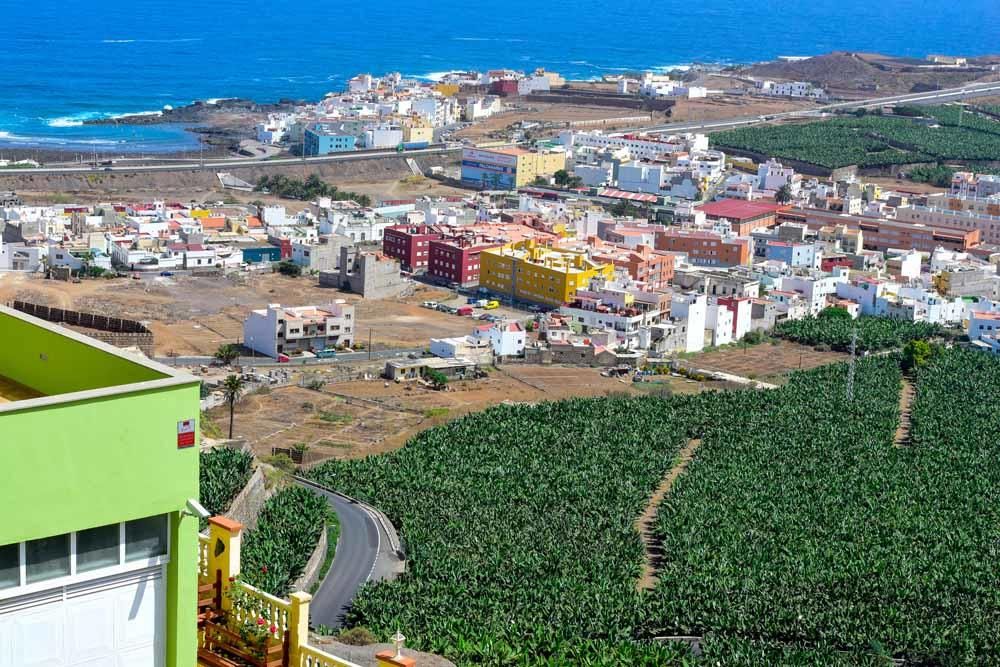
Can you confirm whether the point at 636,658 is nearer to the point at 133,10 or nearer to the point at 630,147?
the point at 630,147

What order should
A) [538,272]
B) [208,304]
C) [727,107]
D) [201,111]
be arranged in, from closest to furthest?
[208,304] < [538,272] < [201,111] < [727,107]

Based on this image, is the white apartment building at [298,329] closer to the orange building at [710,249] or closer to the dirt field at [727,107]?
the orange building at [710,249]

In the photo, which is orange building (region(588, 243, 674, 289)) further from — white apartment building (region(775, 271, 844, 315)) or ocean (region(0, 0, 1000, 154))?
ocean (region(0, 0, 1000, 154))

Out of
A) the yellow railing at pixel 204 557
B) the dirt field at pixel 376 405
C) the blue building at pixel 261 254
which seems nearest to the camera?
the yellow railing at pixel 204 557

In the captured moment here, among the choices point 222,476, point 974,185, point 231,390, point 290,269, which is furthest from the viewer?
point 974,185

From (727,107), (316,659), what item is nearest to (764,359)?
(316,659)

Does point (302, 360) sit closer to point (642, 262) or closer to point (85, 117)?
point (642, 262)

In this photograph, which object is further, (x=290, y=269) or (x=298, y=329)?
(x=290, y=269)

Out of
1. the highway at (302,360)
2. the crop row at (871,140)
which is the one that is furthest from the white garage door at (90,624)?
the crop row at (871,140)
